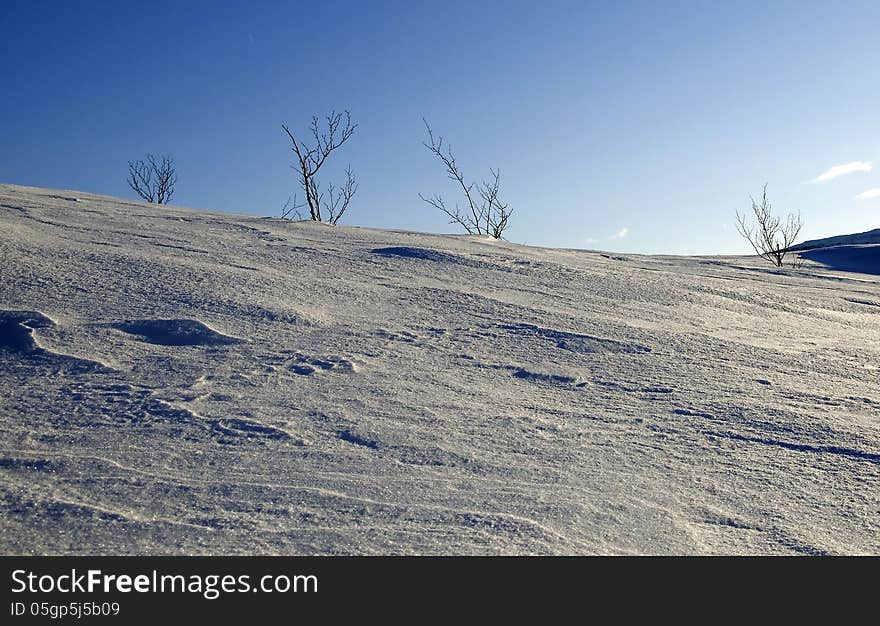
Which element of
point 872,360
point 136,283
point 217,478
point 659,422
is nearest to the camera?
point 217,478

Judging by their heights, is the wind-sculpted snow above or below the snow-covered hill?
above

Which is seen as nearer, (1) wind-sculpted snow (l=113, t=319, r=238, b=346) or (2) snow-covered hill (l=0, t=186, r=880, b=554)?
(2) snow-covered hill (l=0, t=186, r=880, b=554)

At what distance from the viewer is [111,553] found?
52.2 inches

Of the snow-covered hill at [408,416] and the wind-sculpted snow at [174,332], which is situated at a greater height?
the wind-sculpted snow at [174,332]

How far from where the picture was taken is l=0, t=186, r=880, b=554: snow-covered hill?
1451 millimetres

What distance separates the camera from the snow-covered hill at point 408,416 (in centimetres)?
145

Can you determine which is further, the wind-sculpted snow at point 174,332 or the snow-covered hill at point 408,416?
the wind-sculpted snow at point 174,332

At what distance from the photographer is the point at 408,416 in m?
1.97

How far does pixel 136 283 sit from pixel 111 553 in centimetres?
194

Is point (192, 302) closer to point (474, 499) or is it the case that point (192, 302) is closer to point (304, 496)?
point (304, 496)
